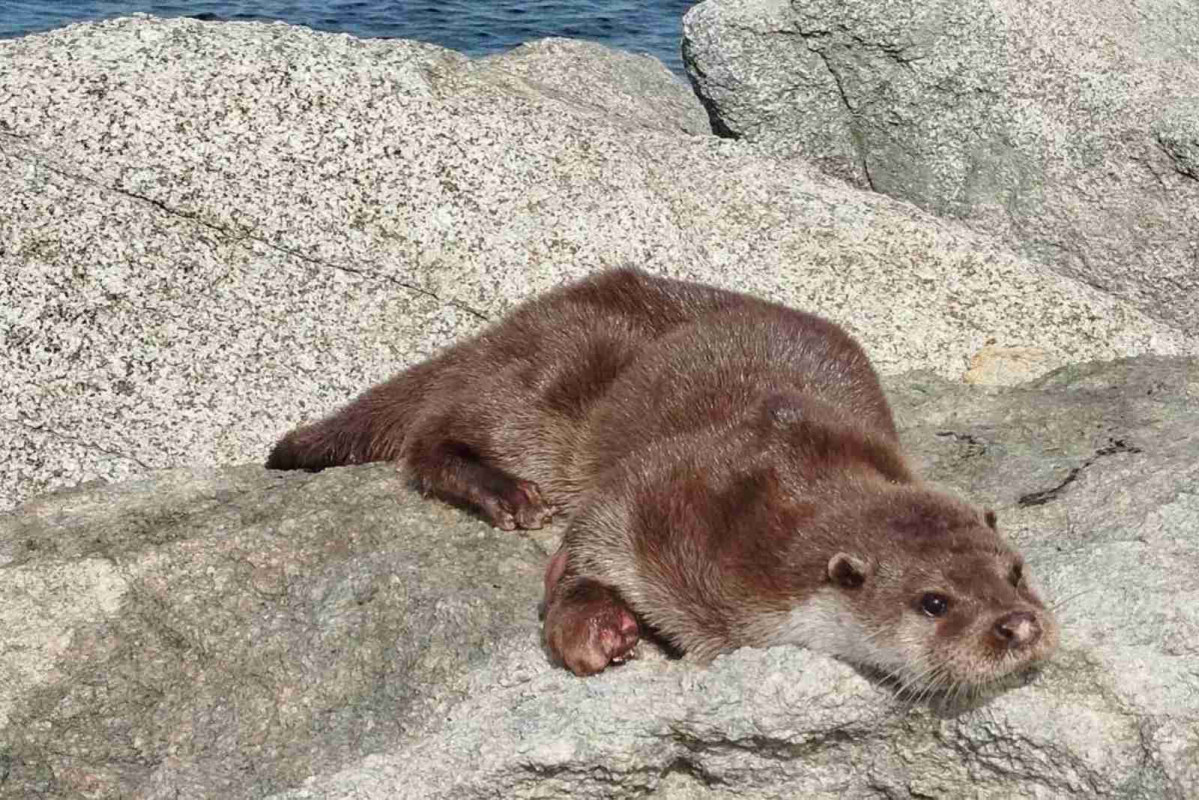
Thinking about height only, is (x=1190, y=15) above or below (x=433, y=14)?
above

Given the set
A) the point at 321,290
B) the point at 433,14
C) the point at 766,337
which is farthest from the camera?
the point at 433,14

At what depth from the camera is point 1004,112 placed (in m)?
6.46

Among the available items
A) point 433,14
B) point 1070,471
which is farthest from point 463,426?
point 433,14

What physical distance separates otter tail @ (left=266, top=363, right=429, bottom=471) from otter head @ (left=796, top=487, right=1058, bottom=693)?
5.86ft

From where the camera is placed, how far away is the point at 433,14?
16.9m

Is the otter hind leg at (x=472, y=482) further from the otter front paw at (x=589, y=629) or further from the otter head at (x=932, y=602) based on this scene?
the otter head at (x=932, y=602)

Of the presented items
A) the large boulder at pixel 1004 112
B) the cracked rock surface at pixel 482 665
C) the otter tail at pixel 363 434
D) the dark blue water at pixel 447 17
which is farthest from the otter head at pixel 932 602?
the dark blue water at pixel 447 17

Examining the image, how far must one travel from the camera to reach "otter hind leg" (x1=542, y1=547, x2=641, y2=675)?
3719mm

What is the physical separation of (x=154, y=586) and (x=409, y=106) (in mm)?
2099

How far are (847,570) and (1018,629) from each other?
1.27 feet

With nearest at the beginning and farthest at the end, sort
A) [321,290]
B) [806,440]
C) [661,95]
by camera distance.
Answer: [806,440]
[321,290]
[661,95]

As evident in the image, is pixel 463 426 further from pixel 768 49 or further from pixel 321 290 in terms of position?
pixel 768 49

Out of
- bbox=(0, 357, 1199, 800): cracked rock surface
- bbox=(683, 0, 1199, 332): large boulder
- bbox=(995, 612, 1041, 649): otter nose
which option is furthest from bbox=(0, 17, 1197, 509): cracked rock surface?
bbox=(995, 612, 1041, 649): otter nose

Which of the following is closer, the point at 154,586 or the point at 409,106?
the point at 154,586
